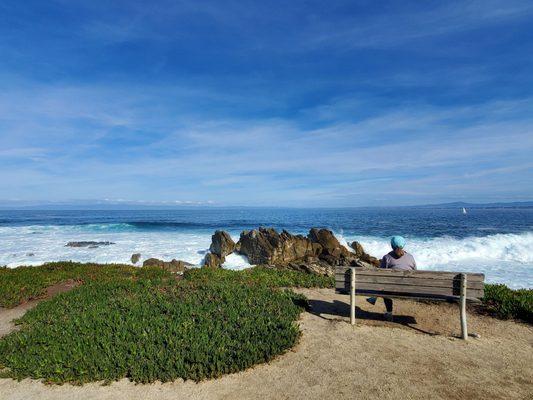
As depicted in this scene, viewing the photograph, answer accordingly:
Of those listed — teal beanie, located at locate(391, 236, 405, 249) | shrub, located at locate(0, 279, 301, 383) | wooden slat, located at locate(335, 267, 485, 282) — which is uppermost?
teal beanie, located at locate(391, 236, 405, 249)

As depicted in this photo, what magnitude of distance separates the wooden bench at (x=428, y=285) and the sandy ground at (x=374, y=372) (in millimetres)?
802

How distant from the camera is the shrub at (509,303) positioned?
802 cm

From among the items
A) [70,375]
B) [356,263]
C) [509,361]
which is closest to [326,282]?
[509,361]

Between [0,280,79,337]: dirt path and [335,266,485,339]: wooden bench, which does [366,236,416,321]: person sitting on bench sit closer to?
[335,266,485,339]: wooden bench

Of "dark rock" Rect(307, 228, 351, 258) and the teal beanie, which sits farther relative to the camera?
"dark rock" Rect(307, 228, 351, 258)

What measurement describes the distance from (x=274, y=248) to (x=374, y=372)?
1963 cm

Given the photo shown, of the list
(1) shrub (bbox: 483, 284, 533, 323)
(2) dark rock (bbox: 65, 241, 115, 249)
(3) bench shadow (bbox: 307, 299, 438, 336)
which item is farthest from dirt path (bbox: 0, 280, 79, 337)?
(2) dark rock (bbox: 65, 241, 115, 249)

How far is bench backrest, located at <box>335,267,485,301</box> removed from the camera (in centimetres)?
679

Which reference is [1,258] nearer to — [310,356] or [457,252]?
[310,356]

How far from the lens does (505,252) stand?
84.7ft

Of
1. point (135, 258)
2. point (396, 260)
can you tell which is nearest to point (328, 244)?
point (135, 258)

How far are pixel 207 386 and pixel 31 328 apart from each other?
496 cm

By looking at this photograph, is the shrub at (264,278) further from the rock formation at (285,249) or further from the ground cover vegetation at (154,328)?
the rock formation at (285,249)

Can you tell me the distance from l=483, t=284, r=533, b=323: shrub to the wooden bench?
6.28 ft
